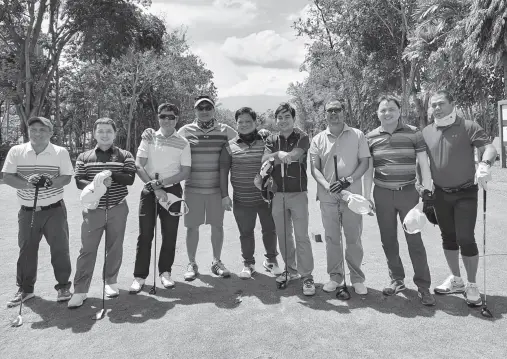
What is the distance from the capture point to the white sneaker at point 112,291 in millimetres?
4616

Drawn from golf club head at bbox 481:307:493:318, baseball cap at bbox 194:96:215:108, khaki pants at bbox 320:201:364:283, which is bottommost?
golf club head at bbox 481:307:493:318

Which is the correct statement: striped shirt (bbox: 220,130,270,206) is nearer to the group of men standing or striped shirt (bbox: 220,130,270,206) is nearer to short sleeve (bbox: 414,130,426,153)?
the group of men standing

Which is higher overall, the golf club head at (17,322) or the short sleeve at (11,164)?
the short sleeve at (11,164)

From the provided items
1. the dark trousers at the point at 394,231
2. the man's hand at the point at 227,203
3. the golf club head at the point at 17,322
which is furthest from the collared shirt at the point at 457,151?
the golf club head at the point at 17,322

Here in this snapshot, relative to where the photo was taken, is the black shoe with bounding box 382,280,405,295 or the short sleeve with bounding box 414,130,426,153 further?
the black shoe with bounding box 382,280,405,295

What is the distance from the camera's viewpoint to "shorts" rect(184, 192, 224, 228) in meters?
5.33

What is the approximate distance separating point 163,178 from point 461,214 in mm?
3290

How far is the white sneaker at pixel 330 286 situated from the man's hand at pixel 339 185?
1101mm

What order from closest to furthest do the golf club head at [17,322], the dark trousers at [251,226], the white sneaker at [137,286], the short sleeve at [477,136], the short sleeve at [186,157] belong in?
the golf club head at [17,322] < the short sleeve at [477,136] < the white sneaker at [137,286] < the short sleeve at [186,157] < the dark trousers at [251,226]

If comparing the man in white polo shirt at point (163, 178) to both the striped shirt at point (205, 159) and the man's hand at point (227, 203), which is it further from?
the man's hand at point (227, 203)

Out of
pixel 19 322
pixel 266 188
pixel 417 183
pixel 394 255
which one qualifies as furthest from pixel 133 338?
pixel 417 183

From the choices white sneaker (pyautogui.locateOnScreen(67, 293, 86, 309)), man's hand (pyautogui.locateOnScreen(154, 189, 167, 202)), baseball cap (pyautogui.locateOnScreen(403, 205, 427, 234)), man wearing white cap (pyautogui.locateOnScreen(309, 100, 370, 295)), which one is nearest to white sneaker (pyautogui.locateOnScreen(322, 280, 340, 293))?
man wearing white cap (pyautogui.locateOnScreen(309, 100, 370, 295))

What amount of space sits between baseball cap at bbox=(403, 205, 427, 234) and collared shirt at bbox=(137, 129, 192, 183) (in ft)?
8.37

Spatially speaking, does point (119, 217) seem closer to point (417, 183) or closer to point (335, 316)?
point (335, 316)
